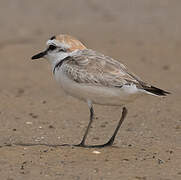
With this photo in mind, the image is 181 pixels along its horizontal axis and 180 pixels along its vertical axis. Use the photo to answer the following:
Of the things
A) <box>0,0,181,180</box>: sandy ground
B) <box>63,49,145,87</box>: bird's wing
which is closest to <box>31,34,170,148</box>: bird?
<box>63,49,145,87</box>: bird's wing

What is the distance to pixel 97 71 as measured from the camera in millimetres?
8578

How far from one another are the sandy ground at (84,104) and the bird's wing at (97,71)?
0.88 m

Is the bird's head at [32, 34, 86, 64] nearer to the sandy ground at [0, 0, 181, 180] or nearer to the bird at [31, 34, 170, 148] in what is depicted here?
the bird at [31, 34, 170, 148]

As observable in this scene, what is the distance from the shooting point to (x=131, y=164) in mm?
8125

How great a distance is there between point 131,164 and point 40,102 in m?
4.58

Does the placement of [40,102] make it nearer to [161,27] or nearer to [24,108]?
[24,108]

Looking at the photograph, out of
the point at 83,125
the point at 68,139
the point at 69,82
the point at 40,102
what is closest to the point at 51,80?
the point at 40,102

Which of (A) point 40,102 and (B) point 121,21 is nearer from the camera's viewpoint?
(A) point 40,102

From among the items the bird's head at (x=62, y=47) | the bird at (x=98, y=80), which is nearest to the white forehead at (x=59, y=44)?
the bird's head at (x=62, y=47)

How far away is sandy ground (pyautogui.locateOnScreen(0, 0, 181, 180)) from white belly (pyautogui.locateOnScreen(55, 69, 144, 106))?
25.6 inches

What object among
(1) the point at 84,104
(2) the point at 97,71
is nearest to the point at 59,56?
(2) the point at 97,71

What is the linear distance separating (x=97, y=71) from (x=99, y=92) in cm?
27

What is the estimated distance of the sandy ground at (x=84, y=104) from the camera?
8094 millimetres

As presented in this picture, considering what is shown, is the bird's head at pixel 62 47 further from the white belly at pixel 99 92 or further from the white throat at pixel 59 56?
the white belly at pixel 99 92
